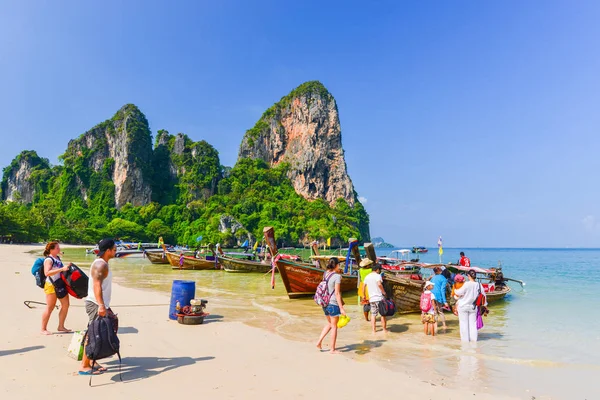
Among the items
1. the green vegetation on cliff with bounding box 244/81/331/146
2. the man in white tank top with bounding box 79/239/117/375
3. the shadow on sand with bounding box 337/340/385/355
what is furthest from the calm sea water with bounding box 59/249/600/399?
the green vegetation on cliff with bounding box 244/81/331/146

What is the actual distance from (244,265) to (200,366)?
23320 mm

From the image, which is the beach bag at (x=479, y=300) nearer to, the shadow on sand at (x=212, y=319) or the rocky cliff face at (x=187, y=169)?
the shadow on sand at (x=212, y=319)

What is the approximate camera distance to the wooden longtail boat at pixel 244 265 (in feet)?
93.0

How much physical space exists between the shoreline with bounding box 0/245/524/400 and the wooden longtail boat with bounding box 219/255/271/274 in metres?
20.2

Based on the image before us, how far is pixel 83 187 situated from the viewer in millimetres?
102312

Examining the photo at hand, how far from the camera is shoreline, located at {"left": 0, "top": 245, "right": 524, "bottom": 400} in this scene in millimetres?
4641

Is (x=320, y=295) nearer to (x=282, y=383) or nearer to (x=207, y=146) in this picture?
(x=282, y=383)

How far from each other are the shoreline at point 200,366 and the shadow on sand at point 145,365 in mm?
12

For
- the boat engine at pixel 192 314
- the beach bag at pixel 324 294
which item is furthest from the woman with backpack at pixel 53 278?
the beach bag at pixel 324 294

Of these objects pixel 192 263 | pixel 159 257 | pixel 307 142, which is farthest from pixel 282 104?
pixel 192 263

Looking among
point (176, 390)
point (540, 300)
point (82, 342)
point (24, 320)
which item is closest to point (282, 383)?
point (176, 390)

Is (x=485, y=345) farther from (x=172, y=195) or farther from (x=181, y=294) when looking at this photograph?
(x=172, y=195)

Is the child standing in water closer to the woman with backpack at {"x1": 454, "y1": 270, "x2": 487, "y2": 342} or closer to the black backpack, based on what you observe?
the woman with backpack at {"x1": 454, "y1": 270, "x2": 487, "y2": 342}

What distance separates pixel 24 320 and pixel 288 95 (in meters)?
127
